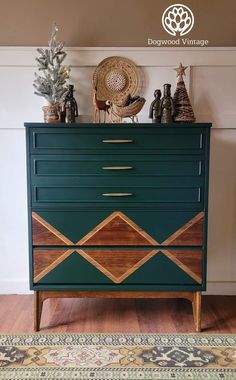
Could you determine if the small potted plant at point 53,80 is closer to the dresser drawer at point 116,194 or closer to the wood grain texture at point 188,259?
the dresser drawer at point 116,194

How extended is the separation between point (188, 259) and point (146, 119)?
94cm

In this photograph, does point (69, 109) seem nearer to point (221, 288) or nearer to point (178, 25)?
point (178, 25)

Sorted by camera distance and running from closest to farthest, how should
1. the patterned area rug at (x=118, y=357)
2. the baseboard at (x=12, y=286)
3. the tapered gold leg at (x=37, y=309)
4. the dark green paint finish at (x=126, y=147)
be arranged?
the patterned area rug at (x=118, y=357), the dark green paint finish at (x=126, y=147), the tapered gold leg at (x=37, y=309), the baseboard at (x=12, y=286)

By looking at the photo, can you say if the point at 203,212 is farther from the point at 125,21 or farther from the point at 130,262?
the point at 125,21

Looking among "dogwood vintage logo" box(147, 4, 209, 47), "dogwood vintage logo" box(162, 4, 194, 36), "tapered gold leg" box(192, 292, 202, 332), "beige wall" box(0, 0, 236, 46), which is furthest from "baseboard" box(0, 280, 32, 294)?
"dogwood vintage logo" box(162, 4, 194, 36)

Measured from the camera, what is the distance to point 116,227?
2.04 metres

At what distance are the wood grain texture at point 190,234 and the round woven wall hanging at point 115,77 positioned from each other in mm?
906

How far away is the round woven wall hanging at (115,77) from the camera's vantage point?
7.90 feet

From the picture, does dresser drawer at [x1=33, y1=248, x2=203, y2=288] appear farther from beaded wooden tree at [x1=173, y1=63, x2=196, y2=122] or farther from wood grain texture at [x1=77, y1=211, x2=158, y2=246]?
beaded wooden tree at [x1=173, y1=63, x2=196, y2=122]

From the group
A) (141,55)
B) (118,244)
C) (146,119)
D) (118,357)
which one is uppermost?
(141,55)

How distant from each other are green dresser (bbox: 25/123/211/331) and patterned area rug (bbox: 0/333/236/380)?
0.18m

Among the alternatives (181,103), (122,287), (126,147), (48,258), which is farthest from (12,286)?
(181,103)

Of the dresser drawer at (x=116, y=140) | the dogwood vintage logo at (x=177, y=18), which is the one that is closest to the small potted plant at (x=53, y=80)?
the dresser drawer at (x=116, y=140)

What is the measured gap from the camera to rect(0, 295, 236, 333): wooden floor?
2.13 metres
